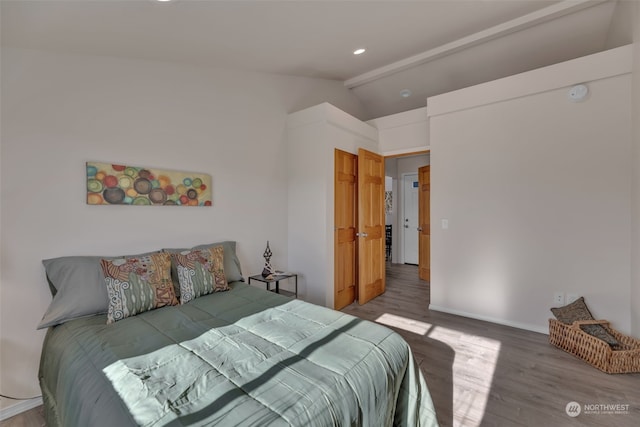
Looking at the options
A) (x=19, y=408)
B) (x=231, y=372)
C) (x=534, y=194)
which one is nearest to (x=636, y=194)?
(x=534, y=194)

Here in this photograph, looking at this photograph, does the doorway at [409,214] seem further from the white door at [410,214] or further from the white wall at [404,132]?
the white wall at [404,132]

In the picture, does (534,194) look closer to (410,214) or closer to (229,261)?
(229,261)

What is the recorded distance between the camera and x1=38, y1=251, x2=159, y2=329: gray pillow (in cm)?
181

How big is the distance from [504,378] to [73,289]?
3.16 m

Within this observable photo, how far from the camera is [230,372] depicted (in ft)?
4.13

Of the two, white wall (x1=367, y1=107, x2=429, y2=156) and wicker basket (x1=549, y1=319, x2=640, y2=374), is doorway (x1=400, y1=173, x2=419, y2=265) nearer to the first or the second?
white wall (x1=367, y1=107, x2=429, y2=156)

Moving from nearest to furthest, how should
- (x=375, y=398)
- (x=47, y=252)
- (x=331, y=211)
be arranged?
1. (x=375, y=398)
2. (x=47, y=252)
3. (x=331, y=211)

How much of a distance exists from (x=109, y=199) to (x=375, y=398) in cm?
238

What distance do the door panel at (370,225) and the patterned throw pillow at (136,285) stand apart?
2.34 meters

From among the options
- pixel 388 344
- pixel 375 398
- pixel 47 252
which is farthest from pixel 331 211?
pixel 47 252

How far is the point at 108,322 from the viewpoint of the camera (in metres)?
1.78

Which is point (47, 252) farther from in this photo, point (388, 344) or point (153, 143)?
point (388, 344)

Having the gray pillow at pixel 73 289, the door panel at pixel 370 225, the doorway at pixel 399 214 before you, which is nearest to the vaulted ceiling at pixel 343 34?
the door panel at pixel 370 225

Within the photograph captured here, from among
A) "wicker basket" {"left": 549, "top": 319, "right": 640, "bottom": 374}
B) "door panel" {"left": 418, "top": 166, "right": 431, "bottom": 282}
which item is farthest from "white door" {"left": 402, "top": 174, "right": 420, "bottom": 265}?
"wicker basket" {"left": 549, "top": 319, "right": 640, "bottom": 374}
